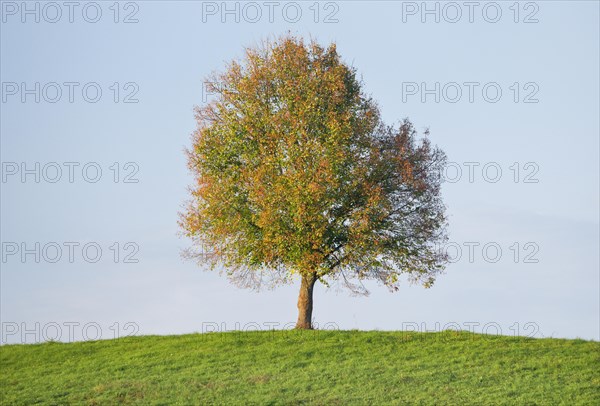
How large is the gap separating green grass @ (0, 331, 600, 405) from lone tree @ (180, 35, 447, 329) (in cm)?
387

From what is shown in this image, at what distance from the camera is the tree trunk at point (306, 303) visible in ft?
125

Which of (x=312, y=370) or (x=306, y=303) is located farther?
(x=306, y=303)

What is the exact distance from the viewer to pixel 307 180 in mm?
35375

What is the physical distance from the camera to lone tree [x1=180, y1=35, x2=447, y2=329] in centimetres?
3594

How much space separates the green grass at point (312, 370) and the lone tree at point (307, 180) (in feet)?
12.7

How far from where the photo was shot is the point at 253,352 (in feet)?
112

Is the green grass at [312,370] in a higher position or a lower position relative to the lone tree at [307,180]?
lower

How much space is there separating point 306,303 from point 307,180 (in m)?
6.70

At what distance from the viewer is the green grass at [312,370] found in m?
27.2

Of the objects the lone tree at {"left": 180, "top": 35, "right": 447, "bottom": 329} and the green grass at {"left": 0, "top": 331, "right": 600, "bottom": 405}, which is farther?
the lone tree at {"left": 180, "top": 35, "right": 447, "bottom": 329}

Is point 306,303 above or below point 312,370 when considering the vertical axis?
above

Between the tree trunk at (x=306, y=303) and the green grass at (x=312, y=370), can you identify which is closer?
the green grass at (x=312, y=370)

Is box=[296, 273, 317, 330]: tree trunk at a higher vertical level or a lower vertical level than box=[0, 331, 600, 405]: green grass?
higher

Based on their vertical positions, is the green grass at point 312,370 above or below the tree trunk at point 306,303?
below
